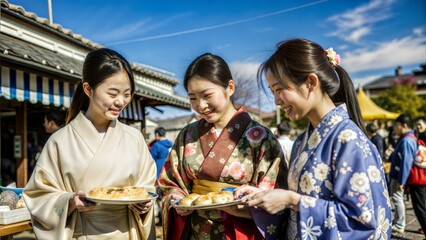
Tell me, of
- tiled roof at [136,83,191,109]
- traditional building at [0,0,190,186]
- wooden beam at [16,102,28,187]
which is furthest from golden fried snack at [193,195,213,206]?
tiled roof at [136,83,191,109]

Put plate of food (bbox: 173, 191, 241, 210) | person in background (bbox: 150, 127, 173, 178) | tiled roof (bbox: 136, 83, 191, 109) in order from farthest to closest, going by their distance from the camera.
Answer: tiled roof (bbox: 136, 83, 191, 109)
person in background (bbox: 150, 127, 173, 178)
plate of food (bbox: 173, 191, 241, 210)

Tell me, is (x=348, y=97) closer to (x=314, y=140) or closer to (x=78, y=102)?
(x=314, y=140)

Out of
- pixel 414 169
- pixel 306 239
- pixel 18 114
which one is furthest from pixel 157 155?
pixel 306 239

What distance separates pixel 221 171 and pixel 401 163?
14.5 ft

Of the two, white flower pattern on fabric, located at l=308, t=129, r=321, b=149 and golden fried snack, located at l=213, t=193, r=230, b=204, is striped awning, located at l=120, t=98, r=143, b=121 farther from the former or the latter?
white flower pattern on fabric, located at l=308, t=129, r=321, b=149

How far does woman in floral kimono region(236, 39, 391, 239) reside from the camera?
154cm

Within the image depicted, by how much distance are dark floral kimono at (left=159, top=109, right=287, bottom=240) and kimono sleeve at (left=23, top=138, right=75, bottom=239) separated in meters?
0.61

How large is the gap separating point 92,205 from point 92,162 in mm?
272

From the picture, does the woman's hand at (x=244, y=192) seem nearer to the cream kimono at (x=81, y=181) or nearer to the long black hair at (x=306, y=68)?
the long black hair at (x=306, y=68)

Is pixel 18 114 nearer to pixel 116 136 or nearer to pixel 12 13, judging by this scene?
pixel 12 13

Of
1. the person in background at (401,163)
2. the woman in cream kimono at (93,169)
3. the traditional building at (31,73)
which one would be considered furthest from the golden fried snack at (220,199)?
the person in background at (401,163)

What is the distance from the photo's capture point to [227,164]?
2115 millimetres

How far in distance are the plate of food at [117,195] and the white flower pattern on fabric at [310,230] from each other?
815mm

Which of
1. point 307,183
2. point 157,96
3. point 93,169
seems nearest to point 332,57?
point 307,183
